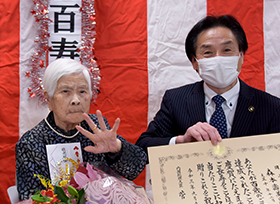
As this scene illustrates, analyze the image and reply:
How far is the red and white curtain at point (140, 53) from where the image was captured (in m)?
2.03

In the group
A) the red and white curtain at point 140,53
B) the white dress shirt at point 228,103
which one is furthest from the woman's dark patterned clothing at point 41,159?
the red and white curtain at point 140,53

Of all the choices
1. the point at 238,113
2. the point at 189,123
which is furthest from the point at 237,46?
the point at 189,123

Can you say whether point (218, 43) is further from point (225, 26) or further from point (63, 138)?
point (63, 138)

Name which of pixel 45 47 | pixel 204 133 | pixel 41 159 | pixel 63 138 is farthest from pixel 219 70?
pixel 45 47

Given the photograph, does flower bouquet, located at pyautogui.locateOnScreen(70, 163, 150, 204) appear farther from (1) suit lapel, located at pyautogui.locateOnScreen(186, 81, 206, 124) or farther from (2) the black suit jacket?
(1) suit lapel, located at pyautogui.locateOnScreen(186, 81, 206, 124)

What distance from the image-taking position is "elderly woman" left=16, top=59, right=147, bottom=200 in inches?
46.6

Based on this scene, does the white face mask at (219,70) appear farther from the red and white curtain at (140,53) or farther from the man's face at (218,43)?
the red and white curtain at (140,53)

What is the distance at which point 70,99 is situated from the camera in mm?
1270

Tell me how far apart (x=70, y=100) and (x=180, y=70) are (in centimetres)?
119

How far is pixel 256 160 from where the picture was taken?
905mm

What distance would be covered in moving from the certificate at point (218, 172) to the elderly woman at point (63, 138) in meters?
0.34

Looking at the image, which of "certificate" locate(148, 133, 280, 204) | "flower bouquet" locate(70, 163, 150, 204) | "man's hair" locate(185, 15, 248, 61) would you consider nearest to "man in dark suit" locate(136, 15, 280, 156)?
"man's hair" locate(185, 15, 248, 61)

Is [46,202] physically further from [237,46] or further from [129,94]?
[129,94]

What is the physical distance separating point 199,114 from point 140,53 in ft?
3.00
